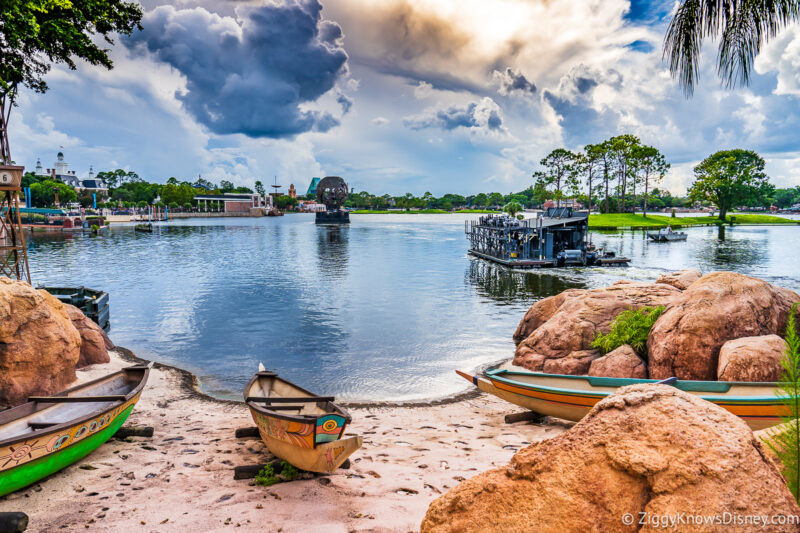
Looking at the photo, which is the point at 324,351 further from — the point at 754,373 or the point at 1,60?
the point at 1,60

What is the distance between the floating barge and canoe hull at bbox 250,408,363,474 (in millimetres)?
39426

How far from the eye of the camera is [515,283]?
122 ft

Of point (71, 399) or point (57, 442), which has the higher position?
point (71, 399)

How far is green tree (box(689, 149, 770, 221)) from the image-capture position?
98.9 m

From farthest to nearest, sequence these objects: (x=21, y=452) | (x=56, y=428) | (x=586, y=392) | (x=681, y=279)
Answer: (x=681, y=279) < (x=586, y=392) < (x=56, y=428) < (x=21, y=452)

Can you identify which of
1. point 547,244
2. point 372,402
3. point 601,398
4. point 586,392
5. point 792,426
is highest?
point 792,426

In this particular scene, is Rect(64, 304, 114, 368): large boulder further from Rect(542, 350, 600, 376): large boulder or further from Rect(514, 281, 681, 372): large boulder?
Rect(542, 350, 600, 376): large boulder

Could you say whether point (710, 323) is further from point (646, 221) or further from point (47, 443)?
point (646, 221)

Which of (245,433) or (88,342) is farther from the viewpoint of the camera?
(88,342)

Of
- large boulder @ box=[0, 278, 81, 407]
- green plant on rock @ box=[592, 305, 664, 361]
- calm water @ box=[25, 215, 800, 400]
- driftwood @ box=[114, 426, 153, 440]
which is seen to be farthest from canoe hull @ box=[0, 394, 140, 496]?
green plant on rock @ box=[592, 305, 664, 361]

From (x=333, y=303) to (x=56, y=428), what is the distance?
21.8 meters

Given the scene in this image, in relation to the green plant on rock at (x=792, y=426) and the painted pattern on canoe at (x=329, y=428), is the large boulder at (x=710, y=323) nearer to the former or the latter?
the painted pattern on canoe at (x=329, y=428)

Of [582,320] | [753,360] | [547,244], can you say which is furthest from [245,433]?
[547,244]

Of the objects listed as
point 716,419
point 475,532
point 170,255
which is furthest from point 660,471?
point 170,255
